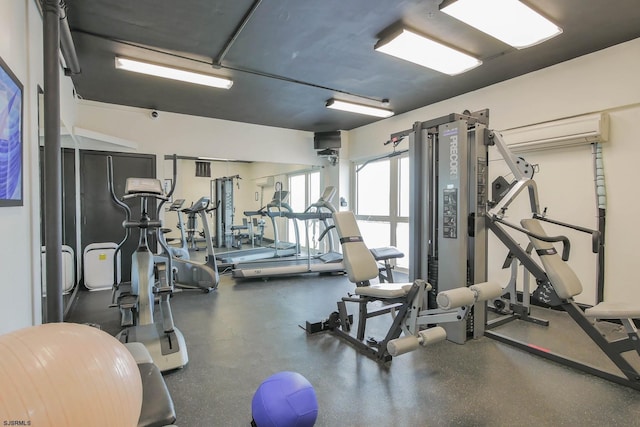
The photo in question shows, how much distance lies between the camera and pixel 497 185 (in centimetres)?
342

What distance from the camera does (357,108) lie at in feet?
17.4

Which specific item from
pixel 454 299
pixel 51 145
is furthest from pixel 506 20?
pixel 51 145

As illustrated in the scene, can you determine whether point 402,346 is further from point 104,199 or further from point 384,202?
point 104,199

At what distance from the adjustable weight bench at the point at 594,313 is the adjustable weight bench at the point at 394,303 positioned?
0.59m

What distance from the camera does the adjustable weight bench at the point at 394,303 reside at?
218 centimetres

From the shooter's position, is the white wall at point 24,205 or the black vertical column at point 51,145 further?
the black vertical column at point 51,145

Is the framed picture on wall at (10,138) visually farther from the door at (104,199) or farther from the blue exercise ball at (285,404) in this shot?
the door at (104,199)

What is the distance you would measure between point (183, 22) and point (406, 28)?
204cm

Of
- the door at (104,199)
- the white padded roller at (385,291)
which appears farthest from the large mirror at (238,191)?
the white padded roller at (385,291)

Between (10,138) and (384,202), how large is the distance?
585 cm

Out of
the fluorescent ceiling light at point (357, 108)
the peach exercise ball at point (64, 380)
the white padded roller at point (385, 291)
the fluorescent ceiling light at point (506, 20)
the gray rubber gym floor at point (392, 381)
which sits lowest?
the gray rubber gym floor at point (392, 381)

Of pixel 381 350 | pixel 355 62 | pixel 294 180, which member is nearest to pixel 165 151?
pixel 294 180

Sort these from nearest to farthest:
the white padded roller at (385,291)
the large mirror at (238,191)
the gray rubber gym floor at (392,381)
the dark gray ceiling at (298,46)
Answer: the gray rubber gym floor at (392,381), the white padded roller at (385,291), the dark gray ceiling at (298,46), the large mirror at (238,191)

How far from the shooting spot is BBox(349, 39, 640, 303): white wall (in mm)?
3281
